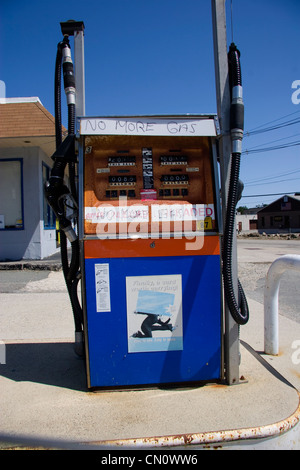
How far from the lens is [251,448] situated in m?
1.98

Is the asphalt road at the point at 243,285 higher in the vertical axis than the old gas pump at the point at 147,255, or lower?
lower

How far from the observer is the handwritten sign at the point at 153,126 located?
2.39 m

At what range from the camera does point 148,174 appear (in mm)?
2545

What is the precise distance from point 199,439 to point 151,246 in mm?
1210

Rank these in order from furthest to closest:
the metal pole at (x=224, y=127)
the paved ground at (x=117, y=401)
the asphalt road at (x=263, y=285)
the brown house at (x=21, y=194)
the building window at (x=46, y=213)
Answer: the building window at (x=46, y=213) < the brown house at (x=21, y=194) < the asphalt road at (x=263, y=285) < the metal pole at (x=224, y=127) < the paved ground at (x=117, y=401)

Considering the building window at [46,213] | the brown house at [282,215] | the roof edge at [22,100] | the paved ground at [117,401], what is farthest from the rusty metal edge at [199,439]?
the brown house at [282,215]

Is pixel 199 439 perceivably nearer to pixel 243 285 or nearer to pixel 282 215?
pixel 243 285

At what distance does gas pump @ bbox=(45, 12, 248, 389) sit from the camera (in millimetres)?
2406

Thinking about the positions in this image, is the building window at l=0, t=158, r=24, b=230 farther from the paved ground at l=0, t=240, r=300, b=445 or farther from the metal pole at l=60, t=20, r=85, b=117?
the metal pole at l=60, t=20, r=85, b=117

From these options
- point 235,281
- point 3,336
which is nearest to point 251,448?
point 235,281

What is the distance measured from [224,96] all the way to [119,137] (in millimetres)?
841

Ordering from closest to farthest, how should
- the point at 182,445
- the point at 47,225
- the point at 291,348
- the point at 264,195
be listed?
the point at 182,445 < the point at 291,348 < the point at 47,225 < the point at 264,195

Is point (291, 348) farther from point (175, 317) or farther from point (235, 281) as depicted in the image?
point (175, 317)

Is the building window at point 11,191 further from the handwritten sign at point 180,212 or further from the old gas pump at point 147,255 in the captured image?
the handwritten sign at point 180,212
